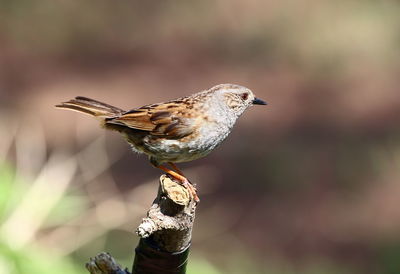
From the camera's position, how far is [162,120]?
15.0 feet

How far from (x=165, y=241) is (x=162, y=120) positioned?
1.65m

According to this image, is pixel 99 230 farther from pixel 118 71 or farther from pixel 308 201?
pixel 118 71

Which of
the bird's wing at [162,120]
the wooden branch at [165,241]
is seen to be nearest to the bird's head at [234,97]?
the bird's wing at [162,120]

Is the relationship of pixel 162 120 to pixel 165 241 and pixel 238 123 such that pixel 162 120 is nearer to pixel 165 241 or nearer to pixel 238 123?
pixel 165 241

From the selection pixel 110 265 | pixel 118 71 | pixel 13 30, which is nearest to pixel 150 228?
pixel 110 265

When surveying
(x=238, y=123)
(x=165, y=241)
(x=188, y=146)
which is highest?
(x=165, y=241)

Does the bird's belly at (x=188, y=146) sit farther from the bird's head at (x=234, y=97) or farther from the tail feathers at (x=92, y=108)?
the tail feathers at (x=92, y=108)

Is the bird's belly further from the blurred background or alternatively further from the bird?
the blurred background

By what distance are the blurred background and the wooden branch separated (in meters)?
1.13

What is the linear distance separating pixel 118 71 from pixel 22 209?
32.0 ft

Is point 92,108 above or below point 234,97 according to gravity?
below

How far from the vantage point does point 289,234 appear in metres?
9.50

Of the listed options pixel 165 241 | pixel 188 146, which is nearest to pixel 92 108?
pixel 188 146

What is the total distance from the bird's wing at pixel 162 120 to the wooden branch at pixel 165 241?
1375mm
